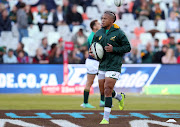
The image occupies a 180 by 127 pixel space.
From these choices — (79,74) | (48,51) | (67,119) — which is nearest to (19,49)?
(48,51)

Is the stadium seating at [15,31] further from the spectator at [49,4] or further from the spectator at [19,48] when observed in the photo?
the spectator at [49,4]

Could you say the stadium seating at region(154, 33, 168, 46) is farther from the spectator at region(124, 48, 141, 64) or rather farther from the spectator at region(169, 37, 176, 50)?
the spectator at region(124, 48, 141, 64)

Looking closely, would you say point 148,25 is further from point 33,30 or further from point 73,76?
point 73,76

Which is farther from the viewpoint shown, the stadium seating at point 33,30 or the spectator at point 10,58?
the stadium seating at point 33,30

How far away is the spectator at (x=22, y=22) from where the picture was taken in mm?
21766

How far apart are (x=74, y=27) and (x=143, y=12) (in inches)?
161

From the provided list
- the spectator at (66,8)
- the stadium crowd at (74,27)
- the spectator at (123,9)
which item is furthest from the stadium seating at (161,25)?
the spectator at (66,8)

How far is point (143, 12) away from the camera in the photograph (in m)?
24.0

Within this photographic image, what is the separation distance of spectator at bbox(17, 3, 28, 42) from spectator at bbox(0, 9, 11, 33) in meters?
0.51

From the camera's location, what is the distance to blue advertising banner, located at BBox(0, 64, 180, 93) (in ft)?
59.9

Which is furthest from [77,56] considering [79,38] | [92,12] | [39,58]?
[92,12]

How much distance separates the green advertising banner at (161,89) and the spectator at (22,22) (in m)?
6.99

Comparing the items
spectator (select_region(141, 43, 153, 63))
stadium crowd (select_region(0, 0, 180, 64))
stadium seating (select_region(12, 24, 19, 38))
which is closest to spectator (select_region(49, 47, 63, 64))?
stadium crowd (select_region(0, 0, 180, 64))

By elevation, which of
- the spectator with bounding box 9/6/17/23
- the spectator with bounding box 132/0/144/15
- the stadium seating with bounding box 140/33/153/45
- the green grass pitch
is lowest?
the green grass pitch
